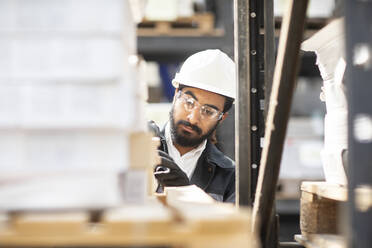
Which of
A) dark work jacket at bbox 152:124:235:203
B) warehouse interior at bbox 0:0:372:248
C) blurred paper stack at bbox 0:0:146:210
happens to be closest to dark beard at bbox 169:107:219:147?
dark work jacket at bbox 152:124:235:203

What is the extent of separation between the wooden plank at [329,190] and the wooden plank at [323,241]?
8.1 inches

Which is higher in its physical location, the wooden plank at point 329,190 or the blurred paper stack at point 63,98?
the blurred paper stack at point 63,98

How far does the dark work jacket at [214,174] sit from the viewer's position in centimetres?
473

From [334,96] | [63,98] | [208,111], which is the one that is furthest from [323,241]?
[208,111]

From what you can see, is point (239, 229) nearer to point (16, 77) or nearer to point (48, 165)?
point (48, 165)

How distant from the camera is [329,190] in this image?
2322 millimetres

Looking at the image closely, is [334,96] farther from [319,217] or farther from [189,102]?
[189,102]

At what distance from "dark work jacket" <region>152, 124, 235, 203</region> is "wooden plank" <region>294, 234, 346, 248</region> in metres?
2.12

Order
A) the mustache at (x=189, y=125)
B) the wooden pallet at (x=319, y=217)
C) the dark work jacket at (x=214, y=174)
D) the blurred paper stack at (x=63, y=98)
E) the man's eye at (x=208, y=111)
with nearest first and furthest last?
the blurred paper stack at (x=63, y=98) → the wooden pallet at (x=319, y=217) → the man's eye at (x=208, y=111) → the mustache at (x=189, y=125) → the dark work jacket at (x=214, y=174)

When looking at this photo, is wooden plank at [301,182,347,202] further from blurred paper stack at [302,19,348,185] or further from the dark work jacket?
the dark work jacket

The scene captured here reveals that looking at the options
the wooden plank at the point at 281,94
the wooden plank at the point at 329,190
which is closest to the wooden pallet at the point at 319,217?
the wooden plank at the point at 329,190

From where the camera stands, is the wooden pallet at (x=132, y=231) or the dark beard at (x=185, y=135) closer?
the wooden pallet at (x=132, y=231)

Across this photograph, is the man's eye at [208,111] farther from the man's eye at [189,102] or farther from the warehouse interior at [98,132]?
the warehouse interior at [98,132]

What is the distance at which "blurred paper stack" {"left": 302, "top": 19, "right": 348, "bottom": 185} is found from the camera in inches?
90.4
